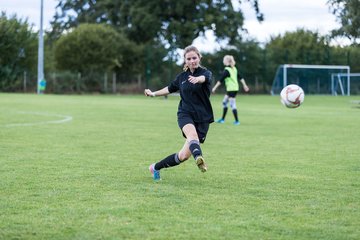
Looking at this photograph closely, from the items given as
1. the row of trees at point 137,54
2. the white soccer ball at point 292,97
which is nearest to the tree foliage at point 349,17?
the row of trees at point 137,54

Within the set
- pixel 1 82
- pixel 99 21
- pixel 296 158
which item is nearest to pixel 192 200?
pixel 296 158

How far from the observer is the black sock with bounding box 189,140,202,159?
24.0 ft

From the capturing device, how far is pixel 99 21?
207 ft

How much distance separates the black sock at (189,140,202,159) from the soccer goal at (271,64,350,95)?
3998cm

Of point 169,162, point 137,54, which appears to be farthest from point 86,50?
point 169,162

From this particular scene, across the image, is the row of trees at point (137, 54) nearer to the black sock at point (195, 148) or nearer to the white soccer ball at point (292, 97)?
the white soccer ball at point (292, 97)

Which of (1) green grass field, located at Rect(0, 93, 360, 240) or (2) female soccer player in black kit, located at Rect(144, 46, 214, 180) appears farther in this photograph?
(2) female soccer player in black kit, located at Rect(144, 46, 214, 180)

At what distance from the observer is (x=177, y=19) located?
56.4 meters

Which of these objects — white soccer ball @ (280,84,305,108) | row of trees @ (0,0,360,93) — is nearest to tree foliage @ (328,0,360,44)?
row of trees @ (0,0,360,93)

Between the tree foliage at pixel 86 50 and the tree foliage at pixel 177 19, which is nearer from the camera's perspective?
the tree foliage at pixel 86 50

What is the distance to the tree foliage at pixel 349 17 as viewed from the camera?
29828 mm

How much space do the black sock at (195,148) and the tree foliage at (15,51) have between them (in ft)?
131

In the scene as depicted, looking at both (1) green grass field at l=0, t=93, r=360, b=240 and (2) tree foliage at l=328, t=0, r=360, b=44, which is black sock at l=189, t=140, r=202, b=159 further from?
(2) tree foliage at l=328, t=0, r=360, b=44

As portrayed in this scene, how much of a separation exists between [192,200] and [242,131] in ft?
30.1
